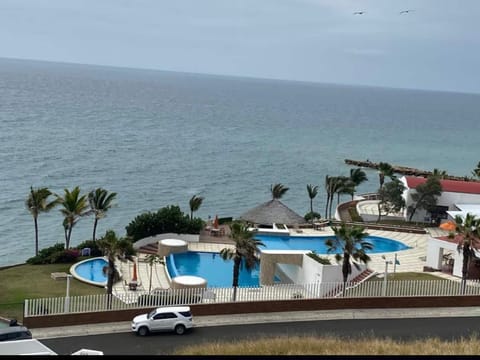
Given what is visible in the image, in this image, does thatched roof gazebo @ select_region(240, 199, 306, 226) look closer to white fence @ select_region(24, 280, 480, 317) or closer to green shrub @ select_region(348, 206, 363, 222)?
green shrub @ select_region(348, 206, 363, 222)

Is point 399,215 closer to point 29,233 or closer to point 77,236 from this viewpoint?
point 77,236

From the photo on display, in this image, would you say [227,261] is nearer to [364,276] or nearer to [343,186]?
[364,276]

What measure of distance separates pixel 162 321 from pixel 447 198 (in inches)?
1297

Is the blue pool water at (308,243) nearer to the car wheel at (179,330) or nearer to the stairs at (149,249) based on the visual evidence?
the stairs at (149,249)

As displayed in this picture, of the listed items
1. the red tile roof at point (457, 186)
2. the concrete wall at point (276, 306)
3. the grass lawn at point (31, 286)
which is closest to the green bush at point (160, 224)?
the grass lawn at point (31, 286)

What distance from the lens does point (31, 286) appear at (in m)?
31.4

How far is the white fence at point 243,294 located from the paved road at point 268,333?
5.10ft

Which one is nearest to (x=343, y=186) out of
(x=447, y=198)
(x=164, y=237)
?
(x=447, y=198)

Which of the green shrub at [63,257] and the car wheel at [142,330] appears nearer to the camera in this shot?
the car wheel at [142,330]

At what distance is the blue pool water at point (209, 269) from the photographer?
36062 millimetres

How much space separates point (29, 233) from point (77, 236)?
3.90m

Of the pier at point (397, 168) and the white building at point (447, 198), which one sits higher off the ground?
the white building at point (447, 198)

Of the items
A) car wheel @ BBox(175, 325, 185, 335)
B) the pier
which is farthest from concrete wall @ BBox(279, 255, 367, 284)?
the pier

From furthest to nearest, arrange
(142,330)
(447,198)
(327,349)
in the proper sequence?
(447,198) < (142,330) < (327,349)
